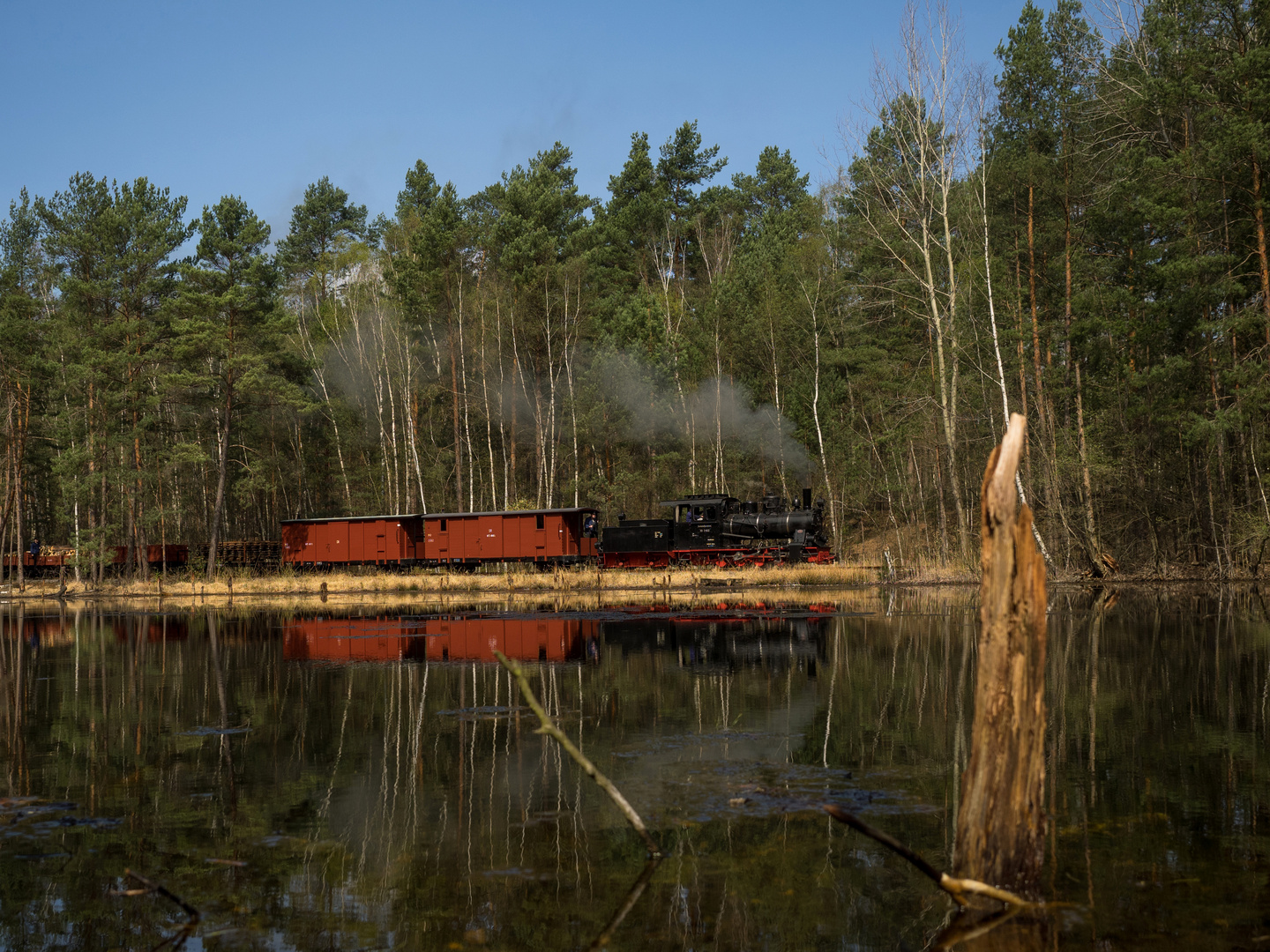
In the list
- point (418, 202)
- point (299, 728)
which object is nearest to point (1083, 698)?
point (299, 728)

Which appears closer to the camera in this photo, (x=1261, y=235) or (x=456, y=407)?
(x=1261, y=235)

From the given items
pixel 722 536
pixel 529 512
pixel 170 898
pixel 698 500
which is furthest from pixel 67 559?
pixel 170 898

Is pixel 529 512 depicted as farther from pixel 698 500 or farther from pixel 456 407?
pixel 698 500

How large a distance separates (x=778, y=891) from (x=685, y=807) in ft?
6.37

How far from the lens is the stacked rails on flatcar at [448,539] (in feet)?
139

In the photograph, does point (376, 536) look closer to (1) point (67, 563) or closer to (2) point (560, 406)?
(2) point (560, 406)

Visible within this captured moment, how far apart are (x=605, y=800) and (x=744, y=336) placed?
4027 centimetres

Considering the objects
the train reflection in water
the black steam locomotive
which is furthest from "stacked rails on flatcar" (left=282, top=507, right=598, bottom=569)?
the train reflection in water

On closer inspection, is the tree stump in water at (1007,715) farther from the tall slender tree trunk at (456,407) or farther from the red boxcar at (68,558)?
the red boxcar at (68,558)

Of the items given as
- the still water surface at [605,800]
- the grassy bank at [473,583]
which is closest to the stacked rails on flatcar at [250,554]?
the grassy bank at [473,583]

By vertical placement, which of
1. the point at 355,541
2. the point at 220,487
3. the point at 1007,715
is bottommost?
the point at 1007,715

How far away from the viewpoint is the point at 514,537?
140 feet

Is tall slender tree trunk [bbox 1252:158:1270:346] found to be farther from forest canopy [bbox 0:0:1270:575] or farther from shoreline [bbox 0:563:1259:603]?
shoreline [bbox 0:563:1259:603]

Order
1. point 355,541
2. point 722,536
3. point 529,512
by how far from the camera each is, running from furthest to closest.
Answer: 1. point 355,541
2. point 529,512
3. point 722,536
